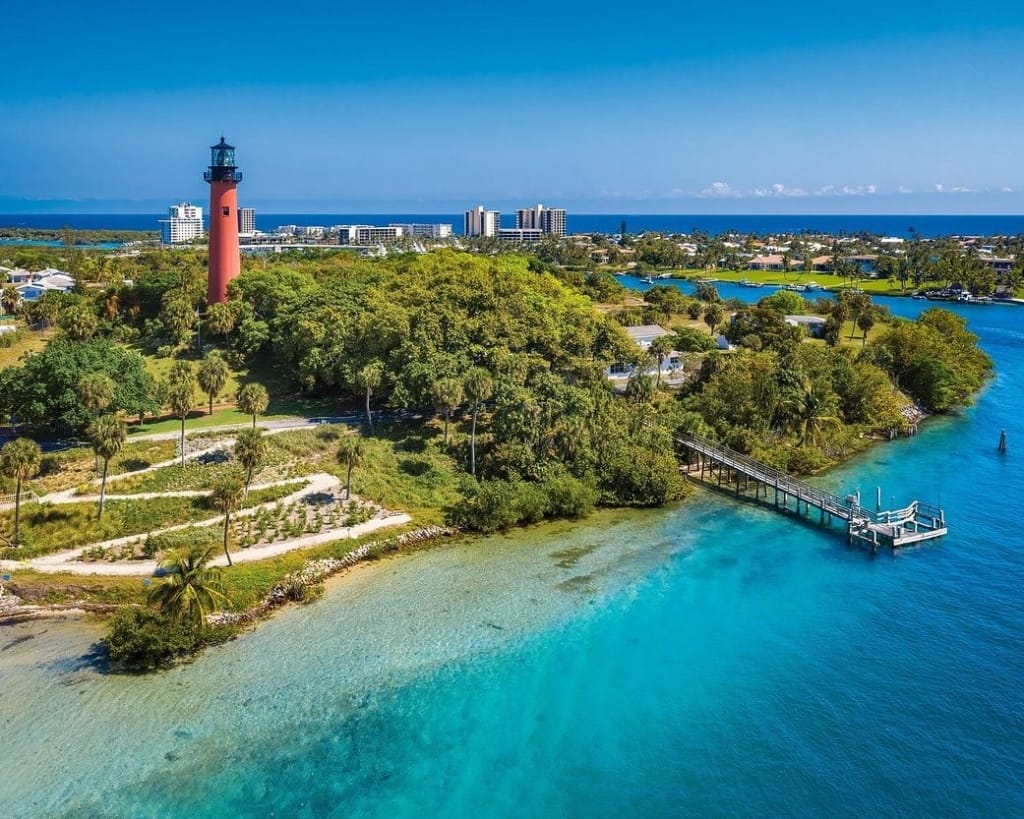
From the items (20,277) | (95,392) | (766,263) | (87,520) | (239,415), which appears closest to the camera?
(87,520)

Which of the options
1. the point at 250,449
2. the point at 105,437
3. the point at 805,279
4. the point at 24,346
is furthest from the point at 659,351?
the point at 805,279

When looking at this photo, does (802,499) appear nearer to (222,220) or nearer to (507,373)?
(507,373)

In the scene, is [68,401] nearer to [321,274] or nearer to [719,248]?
[321,274]

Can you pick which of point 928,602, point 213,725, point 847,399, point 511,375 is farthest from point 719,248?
point 213,725

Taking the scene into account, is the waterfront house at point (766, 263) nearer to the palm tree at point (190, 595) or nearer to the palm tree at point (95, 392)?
the palm tree at point (95, 392)

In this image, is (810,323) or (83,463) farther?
(810,323)

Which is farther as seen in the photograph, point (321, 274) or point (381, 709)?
point (321, 274)

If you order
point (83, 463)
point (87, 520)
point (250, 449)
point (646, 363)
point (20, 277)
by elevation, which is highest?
point (20, 277)

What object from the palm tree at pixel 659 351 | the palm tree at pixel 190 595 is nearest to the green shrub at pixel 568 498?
the palm tree at pixel 190 595
